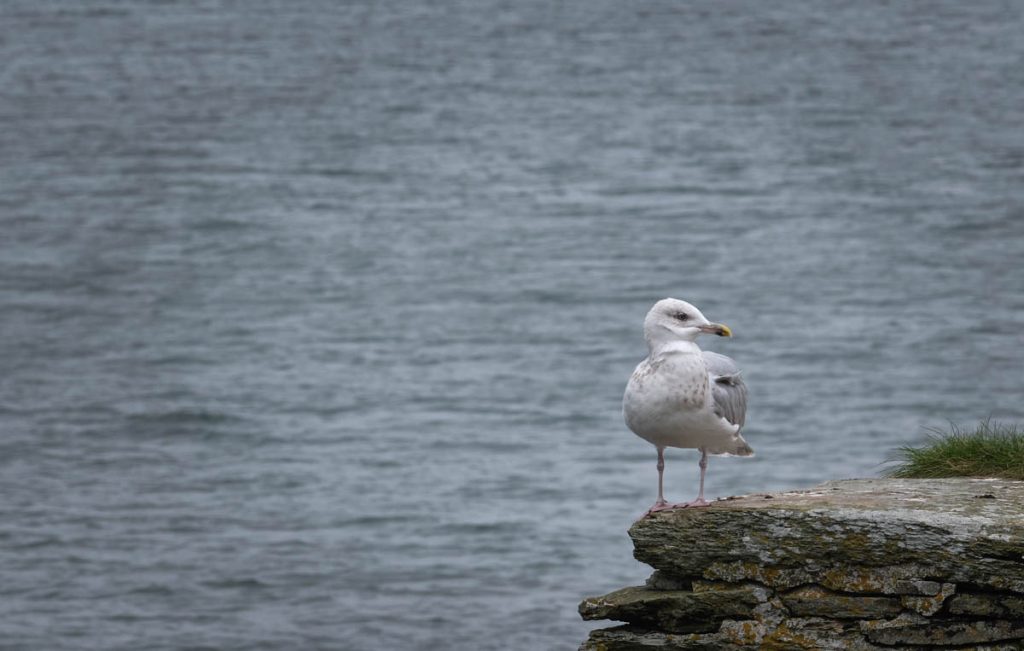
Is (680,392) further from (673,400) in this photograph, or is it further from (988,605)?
(988,605)

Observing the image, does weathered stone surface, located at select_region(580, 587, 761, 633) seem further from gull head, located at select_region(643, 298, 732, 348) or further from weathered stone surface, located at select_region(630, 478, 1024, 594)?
gull head, located at select_region(643, 298, 732, 348)

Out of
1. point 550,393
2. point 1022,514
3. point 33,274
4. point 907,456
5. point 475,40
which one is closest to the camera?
point 1022,514

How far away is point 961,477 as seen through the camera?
12.1 m

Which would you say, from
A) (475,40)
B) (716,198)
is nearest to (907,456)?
(716,198)

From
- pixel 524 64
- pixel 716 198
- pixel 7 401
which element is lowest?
pixel 7 401

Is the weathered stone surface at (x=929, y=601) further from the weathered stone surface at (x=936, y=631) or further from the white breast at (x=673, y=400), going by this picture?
the white breast at (x=673, y=400)

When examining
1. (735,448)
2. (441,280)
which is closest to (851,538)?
(735,448)

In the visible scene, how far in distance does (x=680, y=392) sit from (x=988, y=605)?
2651mm

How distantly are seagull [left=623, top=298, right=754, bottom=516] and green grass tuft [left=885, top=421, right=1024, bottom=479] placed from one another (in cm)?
227

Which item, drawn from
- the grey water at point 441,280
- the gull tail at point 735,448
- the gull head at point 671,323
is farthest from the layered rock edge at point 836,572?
the grey water at point 441,280

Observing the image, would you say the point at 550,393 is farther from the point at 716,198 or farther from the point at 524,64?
the point at 524,64

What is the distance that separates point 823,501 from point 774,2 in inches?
4499

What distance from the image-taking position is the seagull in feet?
35.1

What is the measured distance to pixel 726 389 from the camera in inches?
439
